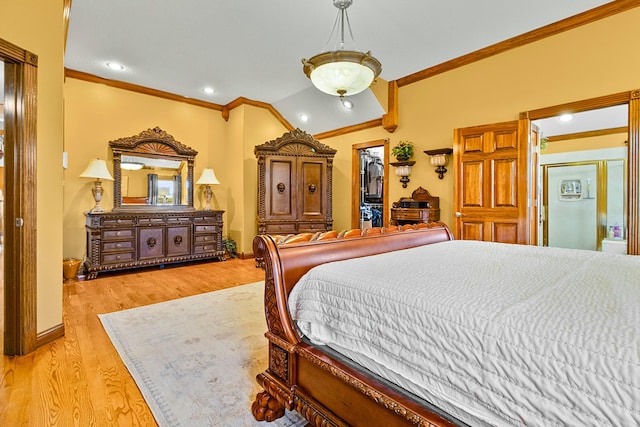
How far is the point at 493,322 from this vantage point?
0.85 metres

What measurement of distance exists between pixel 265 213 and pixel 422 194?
2479 millimetres

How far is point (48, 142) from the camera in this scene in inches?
92.3

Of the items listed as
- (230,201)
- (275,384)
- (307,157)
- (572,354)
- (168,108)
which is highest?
(168,108)

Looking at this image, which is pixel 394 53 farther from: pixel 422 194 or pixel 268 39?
pixel 422 194

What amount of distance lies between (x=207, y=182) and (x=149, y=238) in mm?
1360

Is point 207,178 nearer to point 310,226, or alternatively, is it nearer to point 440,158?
point 310,226

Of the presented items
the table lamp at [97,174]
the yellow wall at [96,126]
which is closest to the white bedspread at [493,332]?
the table lamp at [97,174]

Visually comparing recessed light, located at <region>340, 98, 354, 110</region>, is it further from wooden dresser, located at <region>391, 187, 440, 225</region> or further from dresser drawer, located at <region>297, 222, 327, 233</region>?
dresser drawer, located at <region>297, 222, 327, 233</region>

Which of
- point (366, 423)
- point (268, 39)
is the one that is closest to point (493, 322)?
point (366, 423)

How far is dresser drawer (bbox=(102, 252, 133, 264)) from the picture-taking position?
434 cm

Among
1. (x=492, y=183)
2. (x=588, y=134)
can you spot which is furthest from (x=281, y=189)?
(x=588, y=134)

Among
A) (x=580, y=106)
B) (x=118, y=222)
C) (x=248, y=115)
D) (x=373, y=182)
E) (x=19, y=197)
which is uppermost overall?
(x=248, y=115)

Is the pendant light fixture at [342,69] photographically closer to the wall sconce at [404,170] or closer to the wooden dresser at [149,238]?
the wall sconce at [404,170]

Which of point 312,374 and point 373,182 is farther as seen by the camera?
point 373,182
